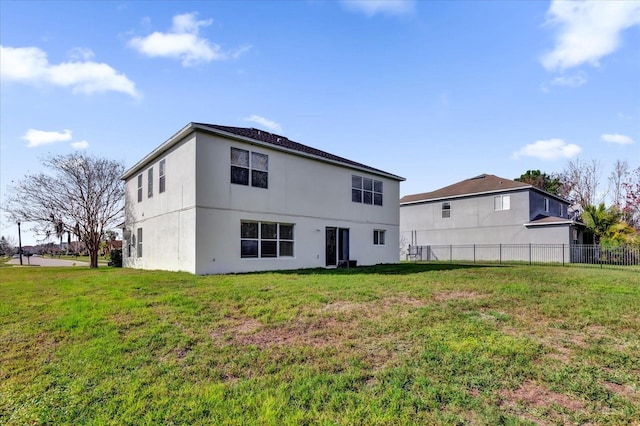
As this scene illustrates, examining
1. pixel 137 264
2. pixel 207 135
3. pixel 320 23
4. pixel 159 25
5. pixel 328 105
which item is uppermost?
pixel 320 23

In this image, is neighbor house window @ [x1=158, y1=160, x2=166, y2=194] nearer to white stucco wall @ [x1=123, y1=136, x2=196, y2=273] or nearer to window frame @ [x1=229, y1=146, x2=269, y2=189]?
white stucco wall @ [x1=123, y1=136, x2=196, y2=273]

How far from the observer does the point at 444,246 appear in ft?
89.9

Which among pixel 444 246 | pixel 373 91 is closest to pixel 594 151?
pixel 444 246

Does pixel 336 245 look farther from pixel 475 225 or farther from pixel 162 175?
pixel 475 225

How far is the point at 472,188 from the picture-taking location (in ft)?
90.6

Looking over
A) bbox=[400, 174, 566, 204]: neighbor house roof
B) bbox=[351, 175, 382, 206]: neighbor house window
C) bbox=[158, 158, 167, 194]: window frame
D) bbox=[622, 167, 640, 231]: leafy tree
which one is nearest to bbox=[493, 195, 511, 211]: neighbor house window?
bbox=[400, 174, 566, 204]: neighbor house roof

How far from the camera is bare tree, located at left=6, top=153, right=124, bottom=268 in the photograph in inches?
796

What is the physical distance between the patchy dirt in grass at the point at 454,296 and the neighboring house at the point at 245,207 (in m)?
7.68

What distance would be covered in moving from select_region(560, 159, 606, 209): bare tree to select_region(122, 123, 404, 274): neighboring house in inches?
1188

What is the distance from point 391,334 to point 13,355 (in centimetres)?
531

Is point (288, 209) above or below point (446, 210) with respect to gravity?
below

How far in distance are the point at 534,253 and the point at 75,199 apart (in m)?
30.6

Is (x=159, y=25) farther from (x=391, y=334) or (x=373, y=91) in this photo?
(x=391, y=334)

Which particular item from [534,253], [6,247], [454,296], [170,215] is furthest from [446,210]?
[6,247]
